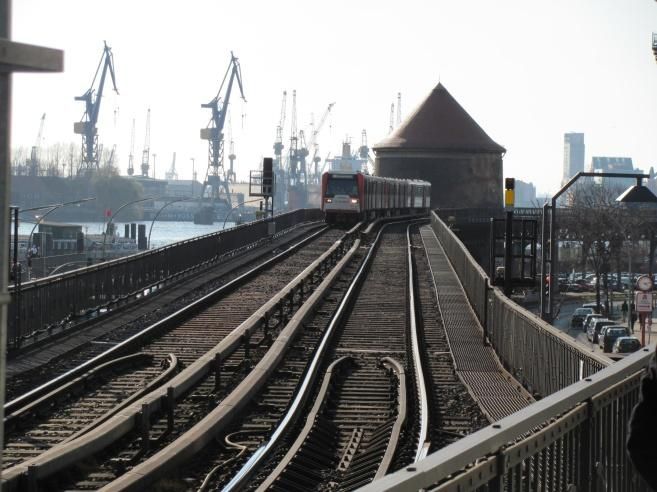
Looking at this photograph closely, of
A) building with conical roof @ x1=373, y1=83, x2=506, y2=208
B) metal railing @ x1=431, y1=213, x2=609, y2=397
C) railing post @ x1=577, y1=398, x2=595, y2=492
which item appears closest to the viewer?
railing post @ x1=577, y1=398, x2=595, y2=492

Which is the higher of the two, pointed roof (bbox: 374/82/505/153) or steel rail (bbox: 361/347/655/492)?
pointed roof (bbox: 374/82/505/153)

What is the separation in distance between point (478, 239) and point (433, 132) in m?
25.8

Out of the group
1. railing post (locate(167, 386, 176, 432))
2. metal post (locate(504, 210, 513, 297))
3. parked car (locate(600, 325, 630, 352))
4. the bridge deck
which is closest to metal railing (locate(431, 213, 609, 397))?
the bridge deck

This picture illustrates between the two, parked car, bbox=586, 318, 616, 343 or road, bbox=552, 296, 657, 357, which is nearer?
parked car, bbox=586, 318, 616, 343

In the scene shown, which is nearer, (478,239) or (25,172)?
(478,239)

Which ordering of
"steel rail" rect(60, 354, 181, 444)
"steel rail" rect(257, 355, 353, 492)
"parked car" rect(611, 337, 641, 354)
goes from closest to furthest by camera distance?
"steel rail" rect(257, 355, 353, 492) → "steel rail" rect(60, 354, 181, 444) → "parked car" rect(611, 337, 641, 354)

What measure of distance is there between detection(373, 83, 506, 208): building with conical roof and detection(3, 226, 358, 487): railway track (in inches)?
2800

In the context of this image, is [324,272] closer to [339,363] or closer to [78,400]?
[339,363]

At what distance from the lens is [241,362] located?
16.8 metres

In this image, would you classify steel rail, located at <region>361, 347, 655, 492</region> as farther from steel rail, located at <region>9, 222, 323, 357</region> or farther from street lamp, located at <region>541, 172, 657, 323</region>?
street lamp, located at <region>541, 172, 657, 323</region>

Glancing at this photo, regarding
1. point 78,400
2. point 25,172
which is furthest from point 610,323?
point 25,172

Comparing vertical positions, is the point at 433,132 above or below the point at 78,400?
above

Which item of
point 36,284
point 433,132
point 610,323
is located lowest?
point 610,323

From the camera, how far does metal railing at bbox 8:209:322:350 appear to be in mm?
18969
